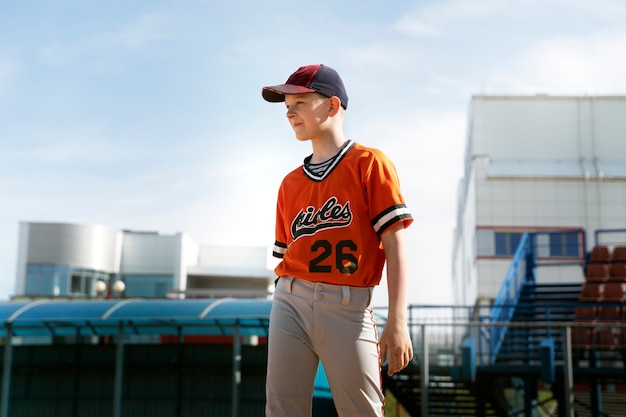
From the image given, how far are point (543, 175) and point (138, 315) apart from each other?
75.6 ft

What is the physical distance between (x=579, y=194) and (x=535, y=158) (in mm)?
2689

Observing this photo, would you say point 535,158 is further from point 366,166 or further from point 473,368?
point 366,166

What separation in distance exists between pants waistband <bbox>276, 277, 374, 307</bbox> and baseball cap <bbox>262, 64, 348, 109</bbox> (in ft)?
2.94

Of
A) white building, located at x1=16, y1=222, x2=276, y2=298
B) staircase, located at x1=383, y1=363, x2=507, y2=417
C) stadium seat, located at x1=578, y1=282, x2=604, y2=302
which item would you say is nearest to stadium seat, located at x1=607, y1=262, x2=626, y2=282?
stadium seat, located at x1=578, y1=282, x2=604, y2=302

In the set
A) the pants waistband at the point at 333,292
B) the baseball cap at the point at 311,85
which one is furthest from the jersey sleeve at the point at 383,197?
the baseball cap at the point at 311,85

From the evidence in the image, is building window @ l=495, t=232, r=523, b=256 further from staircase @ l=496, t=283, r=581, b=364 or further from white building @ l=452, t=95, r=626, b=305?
staircase @ l=496, t=283, r=581, b=364

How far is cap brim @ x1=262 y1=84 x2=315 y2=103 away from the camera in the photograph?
4.02 m

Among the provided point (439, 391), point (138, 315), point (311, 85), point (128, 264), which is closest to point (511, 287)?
point (439, 391)

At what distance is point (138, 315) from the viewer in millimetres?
18422

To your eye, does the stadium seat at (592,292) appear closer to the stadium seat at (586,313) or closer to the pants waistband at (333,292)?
the stadium seat at (586,313)

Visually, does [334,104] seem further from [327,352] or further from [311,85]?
[327,352]

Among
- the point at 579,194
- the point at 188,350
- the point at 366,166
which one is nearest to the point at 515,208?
the point at 579,194

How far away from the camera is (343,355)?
3738 millimetres

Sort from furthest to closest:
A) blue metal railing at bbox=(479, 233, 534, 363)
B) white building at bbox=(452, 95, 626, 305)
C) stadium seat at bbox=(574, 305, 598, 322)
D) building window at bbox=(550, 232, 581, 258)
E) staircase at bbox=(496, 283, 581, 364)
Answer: white building at bbox=(452, 95, 626, 305)
building window at bbox=(550, 232, 581, 258)
blue metal railing at bbox=(479, 233, 534, 363)
stadium seat at bbox=(574, 305, 598, 322)
staircase at bbox=(496, 283, 581, 364)
